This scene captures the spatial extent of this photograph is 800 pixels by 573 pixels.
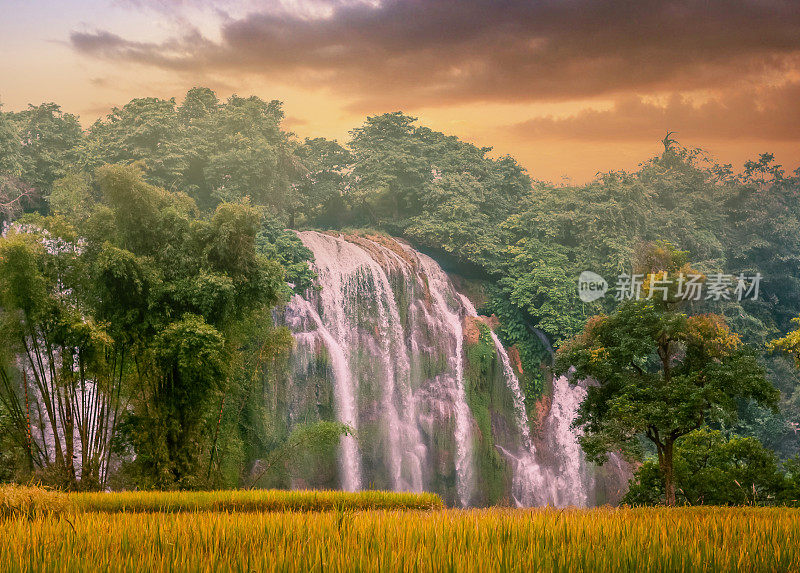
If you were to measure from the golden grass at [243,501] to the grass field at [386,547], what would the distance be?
3603mm

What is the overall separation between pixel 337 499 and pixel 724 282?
837 inches

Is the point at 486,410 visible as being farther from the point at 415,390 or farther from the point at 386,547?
the point at 386,547

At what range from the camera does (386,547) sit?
3.20 meters

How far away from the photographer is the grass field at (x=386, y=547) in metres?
2.89

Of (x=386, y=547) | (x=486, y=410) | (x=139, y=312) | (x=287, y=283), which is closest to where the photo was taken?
(x=386, y=547)

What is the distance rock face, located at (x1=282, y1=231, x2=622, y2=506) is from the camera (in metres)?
18.4

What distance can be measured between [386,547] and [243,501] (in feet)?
18.9

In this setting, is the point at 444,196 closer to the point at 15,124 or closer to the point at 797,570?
the point at 15,124

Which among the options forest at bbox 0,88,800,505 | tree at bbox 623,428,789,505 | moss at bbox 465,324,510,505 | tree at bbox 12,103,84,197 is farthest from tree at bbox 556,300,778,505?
tree at bbox 12,103,84,197

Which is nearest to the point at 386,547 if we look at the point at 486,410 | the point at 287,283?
the point at 287,283

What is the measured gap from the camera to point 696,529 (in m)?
4.16

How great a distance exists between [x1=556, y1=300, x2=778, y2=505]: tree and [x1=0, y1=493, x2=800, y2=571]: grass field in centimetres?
710

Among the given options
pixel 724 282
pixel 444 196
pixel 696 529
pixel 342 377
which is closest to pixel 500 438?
pixel 342 377

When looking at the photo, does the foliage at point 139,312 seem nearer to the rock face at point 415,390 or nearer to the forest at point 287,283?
the forest at point 287,283
